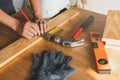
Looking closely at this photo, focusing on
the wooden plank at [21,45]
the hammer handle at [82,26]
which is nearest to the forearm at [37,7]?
Result: the wooden plank at [21,45]

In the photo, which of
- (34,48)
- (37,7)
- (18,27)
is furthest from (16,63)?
(37,7)

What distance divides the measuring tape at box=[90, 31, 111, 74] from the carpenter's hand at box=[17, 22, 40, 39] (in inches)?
10.2

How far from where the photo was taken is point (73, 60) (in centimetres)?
79

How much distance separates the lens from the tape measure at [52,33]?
92 centimetres

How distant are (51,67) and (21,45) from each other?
8.2 inches

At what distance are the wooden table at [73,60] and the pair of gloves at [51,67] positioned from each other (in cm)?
2

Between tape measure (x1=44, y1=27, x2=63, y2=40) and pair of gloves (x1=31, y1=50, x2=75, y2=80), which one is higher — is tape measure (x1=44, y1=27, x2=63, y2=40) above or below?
below

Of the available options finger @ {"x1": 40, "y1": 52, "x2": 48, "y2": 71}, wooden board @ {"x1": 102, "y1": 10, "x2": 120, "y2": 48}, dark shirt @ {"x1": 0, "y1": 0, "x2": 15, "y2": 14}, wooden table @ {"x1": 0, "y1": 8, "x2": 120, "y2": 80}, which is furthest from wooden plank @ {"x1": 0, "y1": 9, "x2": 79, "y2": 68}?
dark shirt @ {"x1": 0, "y1": 0, "x2": 15, "y2": 14}

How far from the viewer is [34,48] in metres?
0.87

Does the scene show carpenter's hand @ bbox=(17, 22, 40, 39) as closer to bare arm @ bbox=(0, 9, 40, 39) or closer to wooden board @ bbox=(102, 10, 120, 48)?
bare arm @ bbox=(0, 9, 40, 39)

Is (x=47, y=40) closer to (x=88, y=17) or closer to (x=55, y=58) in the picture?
(x=55, y=58)

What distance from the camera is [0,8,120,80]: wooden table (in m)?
0.71

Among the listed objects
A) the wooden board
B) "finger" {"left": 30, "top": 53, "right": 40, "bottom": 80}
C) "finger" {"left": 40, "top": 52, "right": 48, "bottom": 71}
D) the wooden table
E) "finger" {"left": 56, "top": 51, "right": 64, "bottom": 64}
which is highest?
the wooden board

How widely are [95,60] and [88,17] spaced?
1.24 feet
